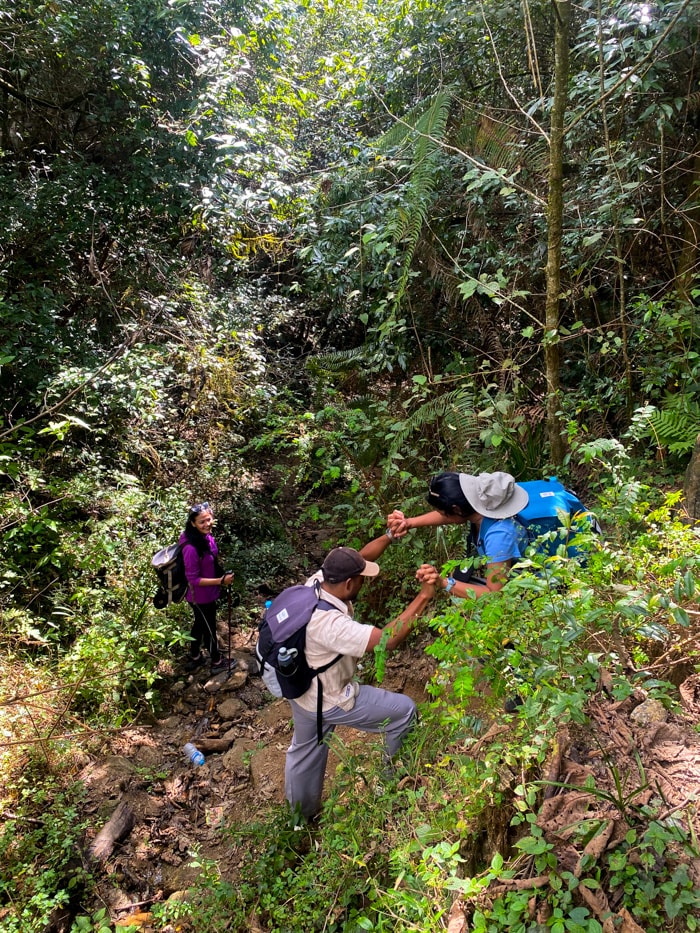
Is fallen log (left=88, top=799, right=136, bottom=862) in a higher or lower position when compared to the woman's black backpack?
lower

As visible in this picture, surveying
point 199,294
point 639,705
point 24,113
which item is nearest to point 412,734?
point 639,705

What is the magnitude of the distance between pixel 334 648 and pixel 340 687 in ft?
1.14

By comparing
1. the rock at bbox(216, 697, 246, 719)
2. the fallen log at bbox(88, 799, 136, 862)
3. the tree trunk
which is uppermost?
the tree trunk

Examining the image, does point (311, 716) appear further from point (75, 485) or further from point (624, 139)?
point (624, 139)

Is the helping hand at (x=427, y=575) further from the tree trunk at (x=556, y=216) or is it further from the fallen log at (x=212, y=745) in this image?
the fallen log at (x=212, y=745)

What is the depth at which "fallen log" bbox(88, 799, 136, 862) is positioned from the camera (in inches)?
139

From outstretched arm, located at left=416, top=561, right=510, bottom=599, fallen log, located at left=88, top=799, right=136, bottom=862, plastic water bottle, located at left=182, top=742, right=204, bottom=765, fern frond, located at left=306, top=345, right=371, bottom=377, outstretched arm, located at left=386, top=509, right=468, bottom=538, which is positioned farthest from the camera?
fern frond, located at left=306, top=345, right=371, bottom=377

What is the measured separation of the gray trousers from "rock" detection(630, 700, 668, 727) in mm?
1300

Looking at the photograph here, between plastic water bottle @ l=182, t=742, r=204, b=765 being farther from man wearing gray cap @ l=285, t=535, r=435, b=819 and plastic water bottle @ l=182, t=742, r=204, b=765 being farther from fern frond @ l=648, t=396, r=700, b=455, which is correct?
fern frond @ l=648, t=396, r=700, b=455

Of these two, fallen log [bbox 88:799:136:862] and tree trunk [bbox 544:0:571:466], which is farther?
fallen log [bbox 88:799:136:862]

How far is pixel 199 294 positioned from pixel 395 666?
4.94 meters

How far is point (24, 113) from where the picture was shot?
Answer: 5.90 m

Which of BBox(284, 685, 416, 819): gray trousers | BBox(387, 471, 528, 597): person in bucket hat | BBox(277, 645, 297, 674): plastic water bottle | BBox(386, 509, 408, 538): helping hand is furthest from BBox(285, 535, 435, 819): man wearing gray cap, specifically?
BBox(386, 509, 408, 538): helping hand

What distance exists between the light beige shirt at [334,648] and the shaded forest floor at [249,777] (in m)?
0.53
